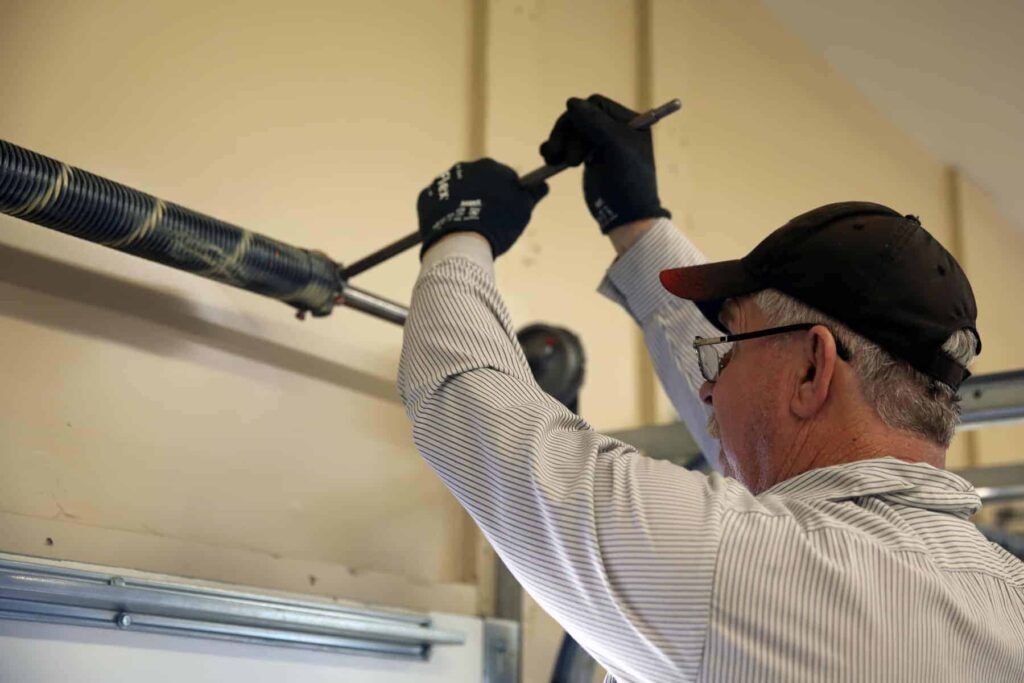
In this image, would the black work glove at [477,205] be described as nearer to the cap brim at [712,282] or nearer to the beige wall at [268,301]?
the cap brim at [712,282]

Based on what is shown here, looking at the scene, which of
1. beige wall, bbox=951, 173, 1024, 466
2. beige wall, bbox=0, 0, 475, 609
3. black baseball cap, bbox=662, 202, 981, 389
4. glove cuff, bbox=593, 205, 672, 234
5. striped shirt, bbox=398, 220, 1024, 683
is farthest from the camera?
beige wall, bbox=951, 173, 1024, 466

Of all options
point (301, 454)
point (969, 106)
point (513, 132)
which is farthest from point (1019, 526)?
point (301, 454)

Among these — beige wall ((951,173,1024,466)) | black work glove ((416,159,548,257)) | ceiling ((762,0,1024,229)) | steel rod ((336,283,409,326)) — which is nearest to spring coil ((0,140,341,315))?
steel rod ((336,283,409,326))

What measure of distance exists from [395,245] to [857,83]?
1.83 m

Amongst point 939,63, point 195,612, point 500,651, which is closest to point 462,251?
point 195,612

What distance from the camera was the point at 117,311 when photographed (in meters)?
1.22

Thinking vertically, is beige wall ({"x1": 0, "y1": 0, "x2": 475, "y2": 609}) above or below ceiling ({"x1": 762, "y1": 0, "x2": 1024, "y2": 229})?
below

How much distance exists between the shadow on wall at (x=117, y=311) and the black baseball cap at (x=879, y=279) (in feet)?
2.07

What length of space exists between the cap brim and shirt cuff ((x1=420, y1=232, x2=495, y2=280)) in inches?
6.6

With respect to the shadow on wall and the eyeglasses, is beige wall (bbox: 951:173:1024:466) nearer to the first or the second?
the eyeglasses

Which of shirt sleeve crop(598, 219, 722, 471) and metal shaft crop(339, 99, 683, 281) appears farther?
shirt sleeve crop(598, 219, 722, 471)

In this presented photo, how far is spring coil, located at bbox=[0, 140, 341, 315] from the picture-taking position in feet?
3.36

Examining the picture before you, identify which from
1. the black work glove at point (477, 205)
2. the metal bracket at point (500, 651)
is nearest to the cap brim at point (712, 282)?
the black work glove at point (477, 205)

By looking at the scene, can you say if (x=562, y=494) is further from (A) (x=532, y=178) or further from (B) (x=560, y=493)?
(A) (x=532, y=178)
